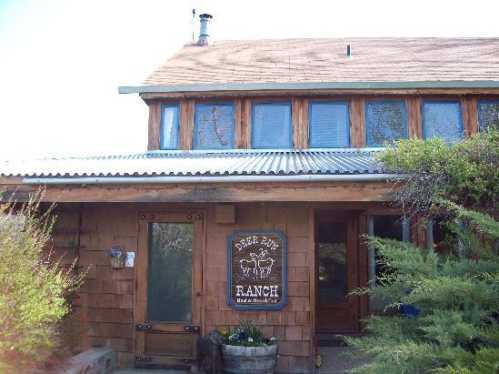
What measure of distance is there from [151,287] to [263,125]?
4183 mm

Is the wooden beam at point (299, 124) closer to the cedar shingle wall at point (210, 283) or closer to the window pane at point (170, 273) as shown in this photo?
the cedar shingle wall at point (210, 283)

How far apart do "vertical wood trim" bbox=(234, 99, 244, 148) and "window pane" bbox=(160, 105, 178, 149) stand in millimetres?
1251

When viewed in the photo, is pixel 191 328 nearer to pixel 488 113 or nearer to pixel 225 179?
pixel 225 179

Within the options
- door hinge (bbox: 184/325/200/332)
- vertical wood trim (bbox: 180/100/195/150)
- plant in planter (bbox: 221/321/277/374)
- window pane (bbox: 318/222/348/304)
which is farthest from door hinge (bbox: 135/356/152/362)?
vertical wood trim (bbox: 180/100/195/150)

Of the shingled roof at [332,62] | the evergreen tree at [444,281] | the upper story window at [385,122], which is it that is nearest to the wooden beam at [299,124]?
the shingled roof at [332,62]

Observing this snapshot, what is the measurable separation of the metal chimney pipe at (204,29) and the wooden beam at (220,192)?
318 inches

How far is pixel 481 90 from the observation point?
982cm

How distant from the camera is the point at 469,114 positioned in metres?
9.88

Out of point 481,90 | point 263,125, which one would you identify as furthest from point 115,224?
point 481,90

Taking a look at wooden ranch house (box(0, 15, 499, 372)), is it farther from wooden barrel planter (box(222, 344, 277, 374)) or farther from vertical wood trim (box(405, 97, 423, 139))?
wooden barrel planter (box(222, 344, 277, 374))

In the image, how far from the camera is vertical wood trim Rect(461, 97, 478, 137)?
32.2 ft

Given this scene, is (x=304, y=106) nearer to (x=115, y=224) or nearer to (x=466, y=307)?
(x=115, y=224)

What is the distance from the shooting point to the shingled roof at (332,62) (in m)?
10.4

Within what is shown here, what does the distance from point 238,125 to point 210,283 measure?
3818mm
